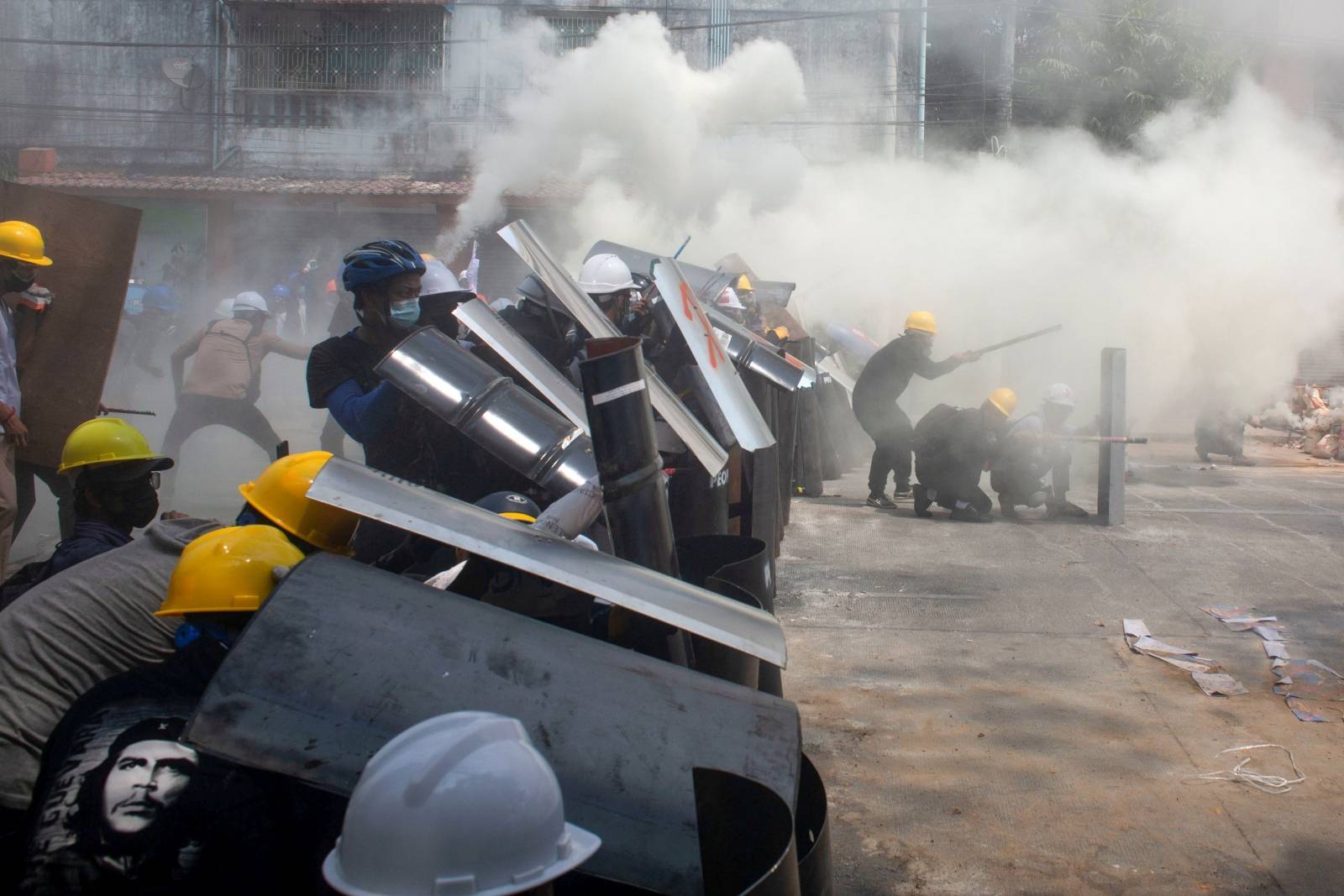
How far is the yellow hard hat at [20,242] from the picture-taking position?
13.7ft

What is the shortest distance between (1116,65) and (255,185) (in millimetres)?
15079

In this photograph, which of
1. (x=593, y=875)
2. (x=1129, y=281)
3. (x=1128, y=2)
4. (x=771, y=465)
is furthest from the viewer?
(x=1128, y=2)

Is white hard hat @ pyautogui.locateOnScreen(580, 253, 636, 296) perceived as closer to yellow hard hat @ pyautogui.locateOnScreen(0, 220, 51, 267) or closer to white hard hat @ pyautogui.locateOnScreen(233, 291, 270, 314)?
yellow hard hat @ pyautogui.locateOnScreen(0, 220, 51, 267)

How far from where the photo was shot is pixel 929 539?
692 cm

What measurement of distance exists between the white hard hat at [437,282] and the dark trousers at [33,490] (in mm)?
1627

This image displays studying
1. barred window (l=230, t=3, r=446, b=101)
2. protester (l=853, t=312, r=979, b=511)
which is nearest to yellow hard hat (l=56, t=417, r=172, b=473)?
protester (l=853, t=312, r=979, b=511)

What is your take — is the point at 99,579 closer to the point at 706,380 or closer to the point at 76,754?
the point at 76,754

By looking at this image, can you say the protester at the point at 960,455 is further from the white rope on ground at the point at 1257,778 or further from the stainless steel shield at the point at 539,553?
the stainless steel shield at the point at 539,553

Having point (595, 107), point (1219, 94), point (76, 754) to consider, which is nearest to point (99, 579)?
point (76, 754)

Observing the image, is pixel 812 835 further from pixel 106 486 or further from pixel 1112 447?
pixel 1112 447

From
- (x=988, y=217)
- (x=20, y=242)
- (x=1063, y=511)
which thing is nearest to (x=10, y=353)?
(x=20, y=242)

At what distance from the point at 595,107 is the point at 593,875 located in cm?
1607

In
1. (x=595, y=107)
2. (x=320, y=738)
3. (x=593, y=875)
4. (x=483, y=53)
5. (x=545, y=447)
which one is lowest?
(x=593, y=875)

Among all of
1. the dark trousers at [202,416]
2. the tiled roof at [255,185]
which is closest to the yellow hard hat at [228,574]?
the dark trousers at [202,416]
